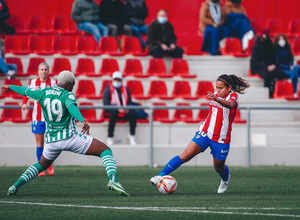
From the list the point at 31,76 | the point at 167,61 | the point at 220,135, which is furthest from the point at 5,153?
the point at 220,135

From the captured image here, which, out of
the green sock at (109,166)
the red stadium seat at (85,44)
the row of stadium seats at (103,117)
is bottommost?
the row of stadium seats at (103,117)

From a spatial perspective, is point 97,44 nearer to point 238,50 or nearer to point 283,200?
point 238,50

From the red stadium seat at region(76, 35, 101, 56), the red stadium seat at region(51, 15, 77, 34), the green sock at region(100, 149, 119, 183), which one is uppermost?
the red stadium seat at region(51, 15, 77, 34)

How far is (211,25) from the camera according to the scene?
16516 millimetres

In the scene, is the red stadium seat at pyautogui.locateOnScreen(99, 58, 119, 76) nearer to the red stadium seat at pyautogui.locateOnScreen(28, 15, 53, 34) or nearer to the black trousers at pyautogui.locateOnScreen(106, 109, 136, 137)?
the black trousers at pyautogui.locateOnScreen(106, 109, 136, 137)

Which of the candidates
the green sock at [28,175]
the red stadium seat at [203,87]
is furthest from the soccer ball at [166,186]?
the red stadium seat at [203,87]

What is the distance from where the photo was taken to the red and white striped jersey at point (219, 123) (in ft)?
25.1

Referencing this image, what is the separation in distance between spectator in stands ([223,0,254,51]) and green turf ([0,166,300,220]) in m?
6.33

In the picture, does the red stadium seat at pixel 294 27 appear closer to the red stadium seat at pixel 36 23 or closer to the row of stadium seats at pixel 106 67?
the row of stadium seats at pixel 106 67

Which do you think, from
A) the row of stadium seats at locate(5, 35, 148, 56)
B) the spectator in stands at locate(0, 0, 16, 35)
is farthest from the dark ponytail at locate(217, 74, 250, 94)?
the spectator in stands at locate(0, 0, 16, 35)

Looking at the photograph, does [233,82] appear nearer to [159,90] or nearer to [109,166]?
[109,166]

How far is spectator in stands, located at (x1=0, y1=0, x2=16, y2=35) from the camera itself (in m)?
16.0

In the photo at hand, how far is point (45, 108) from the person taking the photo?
7148 millimetres

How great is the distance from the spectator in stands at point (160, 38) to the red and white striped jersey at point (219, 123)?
27.3 feet
